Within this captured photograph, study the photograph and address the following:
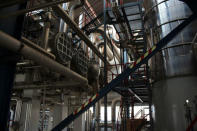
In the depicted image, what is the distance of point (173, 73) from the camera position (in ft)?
16.1

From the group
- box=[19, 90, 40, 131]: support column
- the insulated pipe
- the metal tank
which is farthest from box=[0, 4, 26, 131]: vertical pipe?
box=[19, 90, 40, 131]: support column

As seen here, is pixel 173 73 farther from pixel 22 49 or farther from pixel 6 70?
pixel 6 70

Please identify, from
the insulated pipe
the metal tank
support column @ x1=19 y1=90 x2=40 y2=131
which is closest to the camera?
the insulated pipe

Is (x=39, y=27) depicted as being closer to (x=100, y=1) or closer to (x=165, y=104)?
(x=165, y=104)

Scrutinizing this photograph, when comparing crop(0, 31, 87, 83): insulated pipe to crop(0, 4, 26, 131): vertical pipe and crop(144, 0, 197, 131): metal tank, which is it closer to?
crop(0, 4, 26, 131): vertical pipe

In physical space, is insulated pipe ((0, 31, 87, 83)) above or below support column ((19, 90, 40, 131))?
above

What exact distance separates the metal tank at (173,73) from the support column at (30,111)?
6.02 m

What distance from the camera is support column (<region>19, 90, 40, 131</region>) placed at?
8.60m

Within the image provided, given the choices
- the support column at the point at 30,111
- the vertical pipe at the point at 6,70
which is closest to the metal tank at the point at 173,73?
the vertical pipe at the point at 6,70

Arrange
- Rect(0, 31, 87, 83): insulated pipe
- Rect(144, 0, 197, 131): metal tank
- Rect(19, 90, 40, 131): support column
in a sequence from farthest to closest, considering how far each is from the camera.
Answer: Rect(19, 90, 40, 131): support column < Rect(144, 0, 197, 131): metal tank < Rect(0, 31, 87, 83): insulated pipe

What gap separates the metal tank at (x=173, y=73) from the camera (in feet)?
14.9

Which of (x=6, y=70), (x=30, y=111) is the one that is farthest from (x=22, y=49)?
(x=30, y=111)

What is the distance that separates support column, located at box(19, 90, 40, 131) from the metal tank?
19.7 ft

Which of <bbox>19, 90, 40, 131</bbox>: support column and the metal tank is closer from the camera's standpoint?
the metal tank
